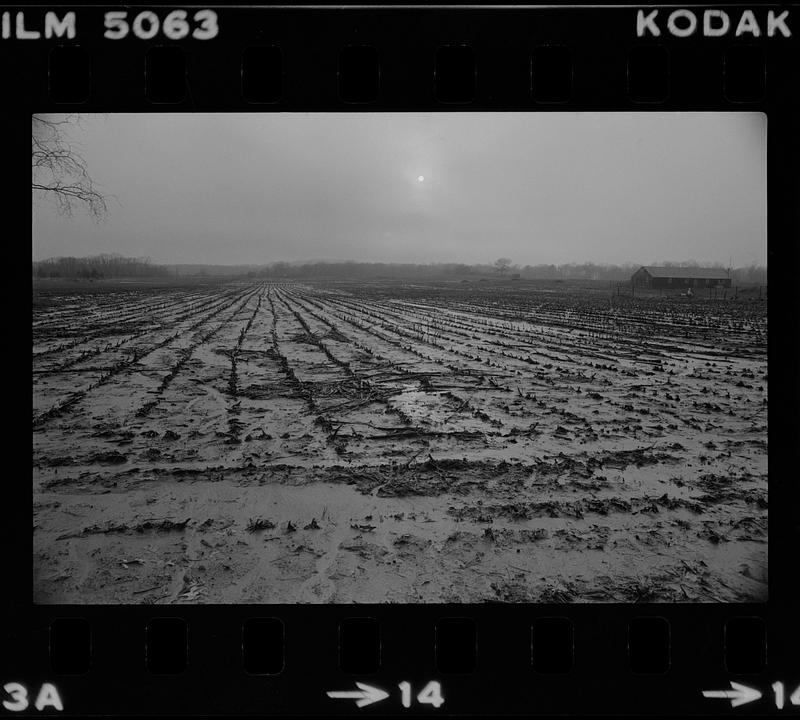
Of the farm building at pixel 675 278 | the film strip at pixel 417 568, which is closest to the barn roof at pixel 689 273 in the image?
the farm building at pixel 675 278

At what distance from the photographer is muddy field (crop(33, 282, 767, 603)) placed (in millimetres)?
3875

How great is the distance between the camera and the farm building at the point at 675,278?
1612cm

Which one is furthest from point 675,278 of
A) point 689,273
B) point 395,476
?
point 395,476
